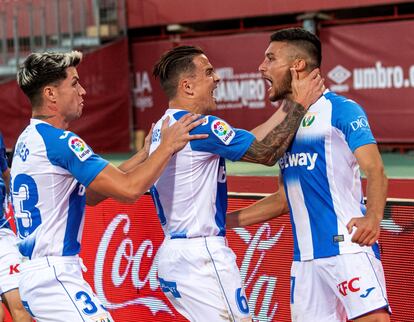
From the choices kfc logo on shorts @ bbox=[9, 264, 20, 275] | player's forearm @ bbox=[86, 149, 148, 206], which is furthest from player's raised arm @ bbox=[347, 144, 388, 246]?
kfc logo on shorts @ bbox=[9, 264, 20, 275]

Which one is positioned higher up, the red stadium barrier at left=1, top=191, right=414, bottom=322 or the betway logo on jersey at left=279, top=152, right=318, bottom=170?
the betway logo on jersey at left=279, top=152, right=318, bottom=170

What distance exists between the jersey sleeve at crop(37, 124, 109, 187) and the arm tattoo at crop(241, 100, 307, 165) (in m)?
0.76

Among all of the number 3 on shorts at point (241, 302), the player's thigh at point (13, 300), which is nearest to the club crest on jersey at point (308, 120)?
the number 3 on shorts at point (241, 302)

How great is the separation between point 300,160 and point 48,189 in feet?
4.25

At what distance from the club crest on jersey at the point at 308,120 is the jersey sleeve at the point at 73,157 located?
3.44ft

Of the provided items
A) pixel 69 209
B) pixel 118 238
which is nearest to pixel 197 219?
pixel 69 209

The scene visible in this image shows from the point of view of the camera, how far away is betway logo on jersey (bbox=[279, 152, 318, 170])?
14.5ft

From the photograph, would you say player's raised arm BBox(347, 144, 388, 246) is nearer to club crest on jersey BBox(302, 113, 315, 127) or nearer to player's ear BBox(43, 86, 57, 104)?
club crest on jersey BBox(302, 113, 315, 127)

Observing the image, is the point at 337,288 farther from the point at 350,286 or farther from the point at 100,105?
the point at 100,105

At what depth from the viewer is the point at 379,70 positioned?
15.6m

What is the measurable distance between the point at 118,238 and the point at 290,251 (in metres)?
1.68

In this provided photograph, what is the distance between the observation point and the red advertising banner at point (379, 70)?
603 inches

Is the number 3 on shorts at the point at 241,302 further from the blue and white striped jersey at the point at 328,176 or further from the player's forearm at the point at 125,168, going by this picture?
the player's forearm at the point at 125,168

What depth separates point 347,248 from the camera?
4320mm
